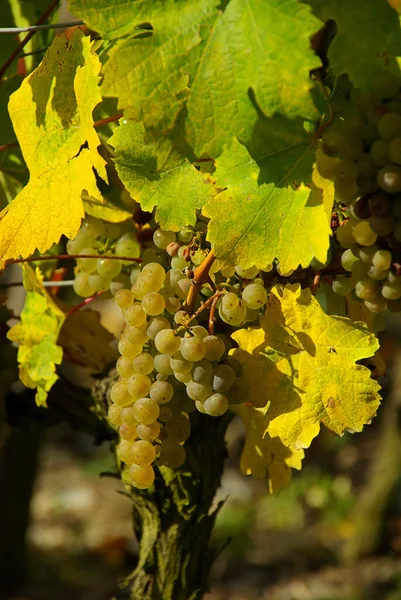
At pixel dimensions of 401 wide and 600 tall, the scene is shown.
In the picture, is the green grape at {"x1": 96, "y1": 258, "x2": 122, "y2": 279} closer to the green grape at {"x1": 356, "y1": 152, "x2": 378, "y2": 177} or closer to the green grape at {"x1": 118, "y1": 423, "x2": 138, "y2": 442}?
the green grape at {"x1": 118, "y1": 423, "x2": 138, "y2": 442}

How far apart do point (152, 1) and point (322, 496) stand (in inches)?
147

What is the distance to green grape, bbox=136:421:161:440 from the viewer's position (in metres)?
0.83

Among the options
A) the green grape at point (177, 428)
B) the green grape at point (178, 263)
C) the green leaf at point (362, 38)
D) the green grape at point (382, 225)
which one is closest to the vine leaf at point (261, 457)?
the green grape at point (177, 428)

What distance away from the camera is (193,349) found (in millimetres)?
758

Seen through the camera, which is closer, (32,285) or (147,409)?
(147,409)

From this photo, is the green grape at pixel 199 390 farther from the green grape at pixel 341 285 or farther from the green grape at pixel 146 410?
the green grape at pixel 341 285

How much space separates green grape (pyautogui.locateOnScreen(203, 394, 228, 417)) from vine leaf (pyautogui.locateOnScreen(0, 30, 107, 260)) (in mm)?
219

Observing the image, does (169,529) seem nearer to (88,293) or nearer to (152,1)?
(88,293)

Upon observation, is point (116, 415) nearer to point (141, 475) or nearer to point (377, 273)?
point (141, 475)

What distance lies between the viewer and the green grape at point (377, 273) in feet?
2.30

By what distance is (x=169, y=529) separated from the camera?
113 centimetres

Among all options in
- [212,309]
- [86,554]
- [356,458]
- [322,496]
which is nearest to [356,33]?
[212,309]

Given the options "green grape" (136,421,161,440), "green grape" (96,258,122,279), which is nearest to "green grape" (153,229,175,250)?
"green grape" (96,258,122,279)

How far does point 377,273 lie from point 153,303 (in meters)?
0.24
